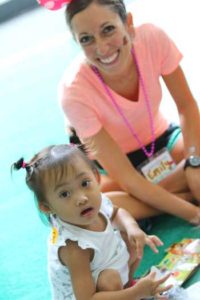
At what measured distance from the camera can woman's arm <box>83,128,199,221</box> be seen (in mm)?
1614

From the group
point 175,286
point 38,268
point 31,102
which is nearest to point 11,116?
point 31,102

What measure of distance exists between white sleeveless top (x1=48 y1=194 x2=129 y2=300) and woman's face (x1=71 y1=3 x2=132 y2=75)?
431mm

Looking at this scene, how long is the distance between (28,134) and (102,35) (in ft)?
4.37

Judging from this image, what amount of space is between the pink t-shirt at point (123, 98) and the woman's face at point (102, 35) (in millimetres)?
119

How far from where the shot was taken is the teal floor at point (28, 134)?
1.69 meters

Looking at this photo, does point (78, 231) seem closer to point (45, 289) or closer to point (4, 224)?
point (45, 289)

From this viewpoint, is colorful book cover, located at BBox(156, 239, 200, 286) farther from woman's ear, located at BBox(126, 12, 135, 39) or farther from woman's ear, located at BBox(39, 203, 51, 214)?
woman's ear, located at BBox(126, 12, 135, 39)

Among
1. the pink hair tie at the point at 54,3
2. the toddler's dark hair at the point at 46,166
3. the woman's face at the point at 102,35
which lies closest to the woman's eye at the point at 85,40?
the woman's face at the point at 102,35

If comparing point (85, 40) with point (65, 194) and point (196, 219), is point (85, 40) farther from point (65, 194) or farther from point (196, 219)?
point (196, 219)

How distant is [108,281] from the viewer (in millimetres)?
1267

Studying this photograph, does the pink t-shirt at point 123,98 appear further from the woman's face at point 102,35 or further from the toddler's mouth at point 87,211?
the toddler's mouth at point 87,211

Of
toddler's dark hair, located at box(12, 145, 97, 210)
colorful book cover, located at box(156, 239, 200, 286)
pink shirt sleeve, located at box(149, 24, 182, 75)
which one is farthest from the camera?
pink shirt sleeve, located at box(149, 24, 182, 75)

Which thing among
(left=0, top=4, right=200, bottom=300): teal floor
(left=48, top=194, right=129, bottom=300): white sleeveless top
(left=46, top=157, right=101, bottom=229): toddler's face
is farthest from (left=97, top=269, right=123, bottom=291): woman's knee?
(left=0, top=4, right=200, bottom=300): teal floor

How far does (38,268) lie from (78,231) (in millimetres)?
553
